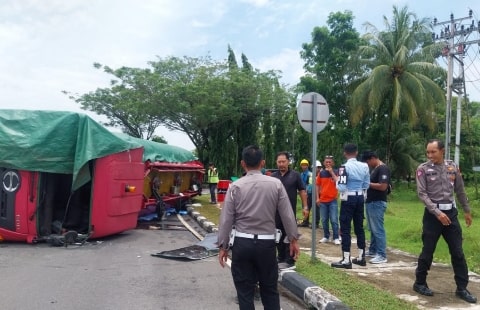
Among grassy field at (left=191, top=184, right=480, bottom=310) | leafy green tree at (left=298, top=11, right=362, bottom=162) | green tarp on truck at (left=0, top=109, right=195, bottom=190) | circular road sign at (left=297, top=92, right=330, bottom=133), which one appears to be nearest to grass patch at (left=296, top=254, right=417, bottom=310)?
grassy field at (left=191, top=184, right=480, bottom=310)

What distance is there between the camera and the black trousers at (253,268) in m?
4.06

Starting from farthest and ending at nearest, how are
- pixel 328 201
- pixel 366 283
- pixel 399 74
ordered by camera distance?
pixel 399 74
pixel 328 201
pixel 366 283

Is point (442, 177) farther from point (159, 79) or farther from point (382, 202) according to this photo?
point (159, 79)

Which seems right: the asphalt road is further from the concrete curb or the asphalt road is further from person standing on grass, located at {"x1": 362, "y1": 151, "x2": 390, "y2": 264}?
person standing on grass, located at {"x1": 362, "y1": 151, "x2": 390, "y2": 264}

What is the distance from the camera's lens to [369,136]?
28.9 m

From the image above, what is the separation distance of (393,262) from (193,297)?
3.49 metres

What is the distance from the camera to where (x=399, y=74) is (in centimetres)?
2544

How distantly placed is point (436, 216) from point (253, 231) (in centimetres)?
256

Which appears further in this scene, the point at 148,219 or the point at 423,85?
the point at 423,85

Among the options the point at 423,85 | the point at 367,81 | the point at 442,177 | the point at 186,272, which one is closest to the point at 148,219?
the point at 186,272

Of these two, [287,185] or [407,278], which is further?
[287,185]

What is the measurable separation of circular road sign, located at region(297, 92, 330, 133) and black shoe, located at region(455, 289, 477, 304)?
10.3 feet

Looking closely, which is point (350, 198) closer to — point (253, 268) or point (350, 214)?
point (350, 214)

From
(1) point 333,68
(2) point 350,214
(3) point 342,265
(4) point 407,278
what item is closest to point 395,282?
(4) point 407,278
